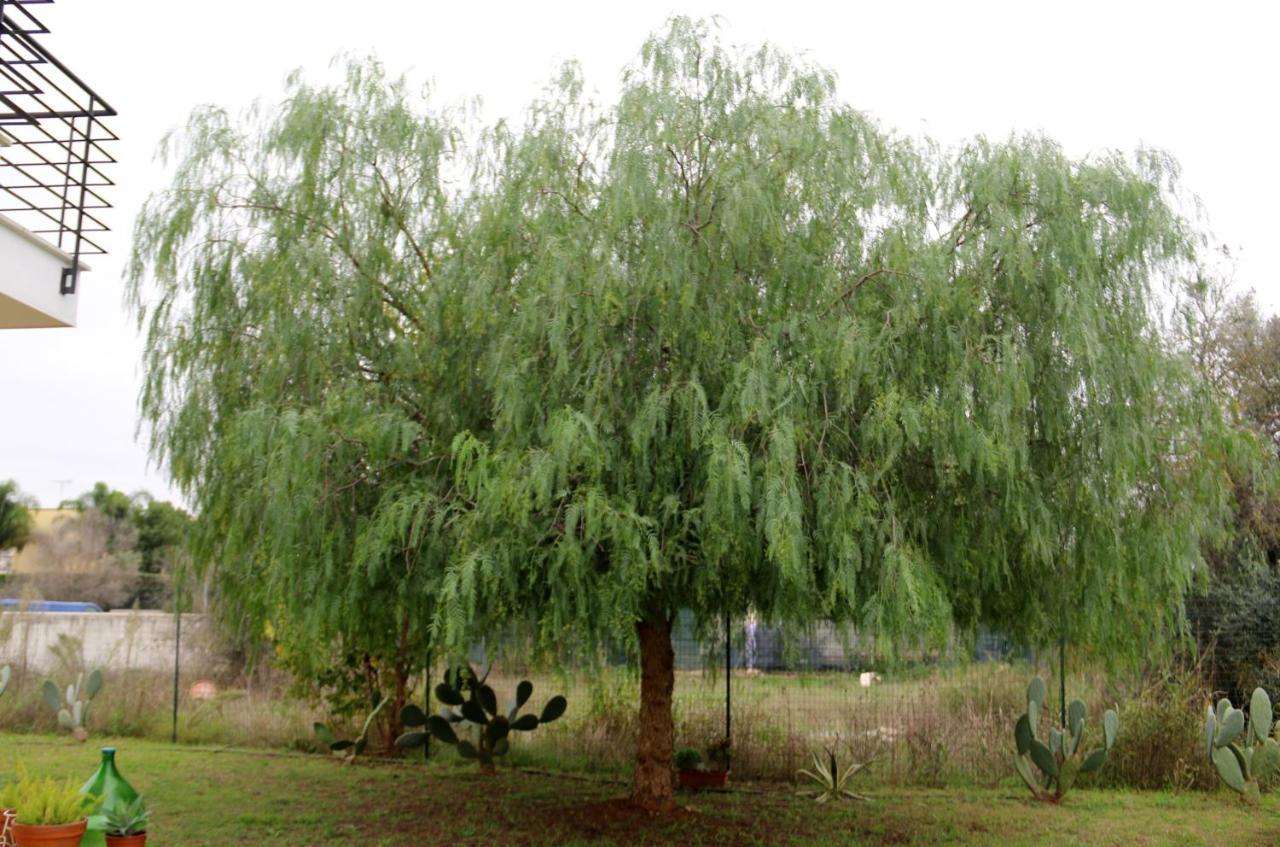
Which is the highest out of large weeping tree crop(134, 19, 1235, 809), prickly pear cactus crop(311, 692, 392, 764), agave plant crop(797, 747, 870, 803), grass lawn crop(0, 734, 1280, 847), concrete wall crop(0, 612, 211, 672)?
large weeping tree crop(134, 19, 1235, 809)

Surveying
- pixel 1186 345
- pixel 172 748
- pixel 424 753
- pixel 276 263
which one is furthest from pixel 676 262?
pixel 172 748

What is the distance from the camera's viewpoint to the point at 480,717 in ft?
41.9

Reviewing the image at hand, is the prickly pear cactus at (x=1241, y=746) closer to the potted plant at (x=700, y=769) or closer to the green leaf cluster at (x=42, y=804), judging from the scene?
the potted plant at (x=700, y=769)

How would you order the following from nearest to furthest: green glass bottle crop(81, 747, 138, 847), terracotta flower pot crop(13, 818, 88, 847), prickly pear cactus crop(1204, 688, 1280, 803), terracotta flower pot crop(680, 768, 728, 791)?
terracotta flower pot crop(13, 818, 88, 847), green glass bottle crop(81, 747, 138, 847), prickly pear cactus crop(1204, 688, 1280, 803), terracotta flower pot crop(680, 768, 728, 791)

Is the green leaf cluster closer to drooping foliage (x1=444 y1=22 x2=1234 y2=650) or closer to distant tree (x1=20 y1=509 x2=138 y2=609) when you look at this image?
drooping foliage (x1=444 y1=22 x2=1234 y2=650)

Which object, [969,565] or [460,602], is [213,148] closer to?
[460,602]

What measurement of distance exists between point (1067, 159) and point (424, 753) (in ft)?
32.8

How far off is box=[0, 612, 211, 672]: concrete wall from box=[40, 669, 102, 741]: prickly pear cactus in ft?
2.68

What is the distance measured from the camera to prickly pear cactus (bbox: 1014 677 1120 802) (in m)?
11.4

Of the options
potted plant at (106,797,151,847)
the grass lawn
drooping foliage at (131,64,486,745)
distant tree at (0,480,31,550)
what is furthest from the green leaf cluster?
distant tree at (0,480,31,550)

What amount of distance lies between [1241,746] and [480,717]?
7906mm

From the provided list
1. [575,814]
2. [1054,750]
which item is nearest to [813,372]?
[575,814]

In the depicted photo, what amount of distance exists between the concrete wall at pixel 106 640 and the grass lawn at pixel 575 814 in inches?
122

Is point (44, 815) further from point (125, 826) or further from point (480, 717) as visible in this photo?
point (480, 717)
